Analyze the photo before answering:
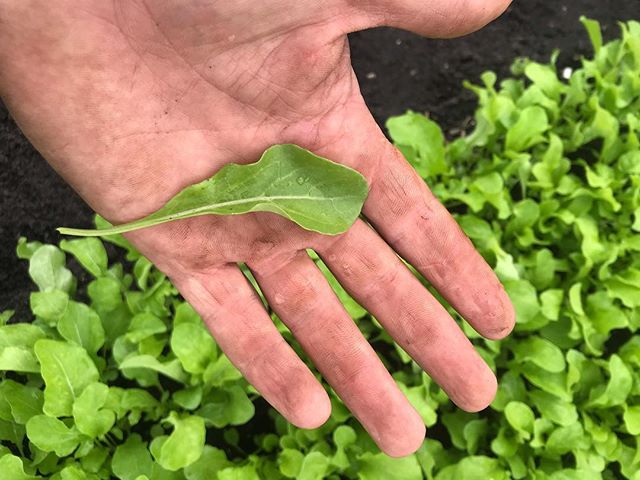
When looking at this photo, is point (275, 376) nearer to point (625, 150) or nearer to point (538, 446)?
point (538, 446)

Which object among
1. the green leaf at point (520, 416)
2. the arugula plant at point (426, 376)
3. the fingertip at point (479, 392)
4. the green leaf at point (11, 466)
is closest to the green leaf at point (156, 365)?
the arugula plant at point (426, 376)

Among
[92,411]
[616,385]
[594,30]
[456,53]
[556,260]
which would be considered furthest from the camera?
[456,53]

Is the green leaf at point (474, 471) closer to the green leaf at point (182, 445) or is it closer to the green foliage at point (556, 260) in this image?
the green foliage at point (556, 260)

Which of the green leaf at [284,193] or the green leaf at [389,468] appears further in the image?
the green leaf at [389,468]

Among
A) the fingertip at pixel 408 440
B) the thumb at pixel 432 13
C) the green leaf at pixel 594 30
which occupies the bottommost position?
the fingertip at pixel 408 440

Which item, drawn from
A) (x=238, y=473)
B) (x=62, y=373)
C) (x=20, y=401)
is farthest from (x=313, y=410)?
(x=20, y=401)

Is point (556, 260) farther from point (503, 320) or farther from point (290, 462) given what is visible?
point (290, 462)

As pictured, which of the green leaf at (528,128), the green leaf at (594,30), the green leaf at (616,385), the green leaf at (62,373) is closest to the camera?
the green leaf at (62,373)
